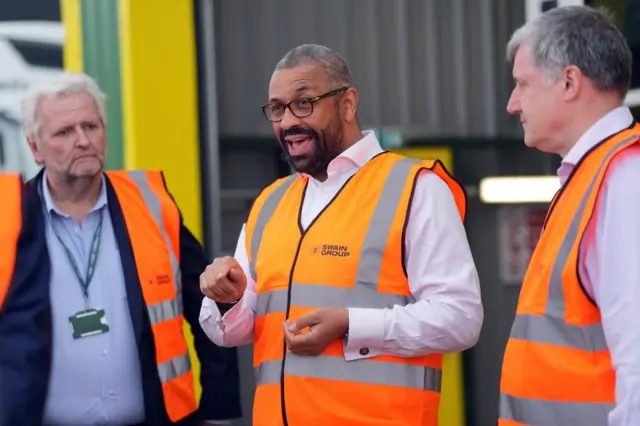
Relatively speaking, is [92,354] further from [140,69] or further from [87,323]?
[140,69]

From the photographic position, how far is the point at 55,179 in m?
3.42

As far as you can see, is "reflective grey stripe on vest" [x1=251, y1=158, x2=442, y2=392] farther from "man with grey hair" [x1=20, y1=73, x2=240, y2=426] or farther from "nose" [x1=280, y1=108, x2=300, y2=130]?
"man with grey hair" [x1=20, y1=73, x2=240, y2=426]

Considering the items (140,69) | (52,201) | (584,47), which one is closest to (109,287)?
(52,201)

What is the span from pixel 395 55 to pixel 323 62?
3.57 m

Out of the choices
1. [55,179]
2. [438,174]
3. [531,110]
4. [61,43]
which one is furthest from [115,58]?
[531,110]

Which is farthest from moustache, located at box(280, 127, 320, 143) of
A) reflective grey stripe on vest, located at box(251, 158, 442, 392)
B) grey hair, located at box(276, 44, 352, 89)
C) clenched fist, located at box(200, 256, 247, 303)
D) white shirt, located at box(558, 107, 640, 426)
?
white shirt, located at box(558, 107, 640, 426)

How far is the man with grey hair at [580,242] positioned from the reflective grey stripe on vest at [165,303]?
1.30 metres

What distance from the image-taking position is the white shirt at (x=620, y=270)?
2.04m

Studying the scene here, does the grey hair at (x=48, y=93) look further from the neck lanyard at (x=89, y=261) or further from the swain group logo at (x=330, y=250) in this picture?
the swain group logo at (x=330, y=250)

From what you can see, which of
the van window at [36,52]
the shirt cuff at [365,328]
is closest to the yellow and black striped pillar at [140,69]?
the van window at [36,52]

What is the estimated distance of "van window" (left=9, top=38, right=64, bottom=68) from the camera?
495cm

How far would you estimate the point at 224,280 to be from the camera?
286 centimetres

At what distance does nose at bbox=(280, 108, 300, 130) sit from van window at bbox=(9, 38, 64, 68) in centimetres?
236

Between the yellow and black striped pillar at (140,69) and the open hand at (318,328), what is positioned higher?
the yellow and black striped pillar at (140,69)
